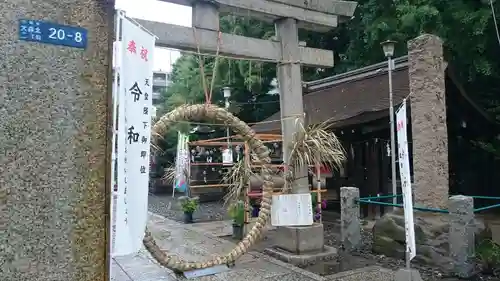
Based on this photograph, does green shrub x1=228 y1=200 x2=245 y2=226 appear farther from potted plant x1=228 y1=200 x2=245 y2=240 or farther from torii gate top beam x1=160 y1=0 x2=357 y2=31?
torii gate top beam x1=160 y1=0 x2=357 y2=31

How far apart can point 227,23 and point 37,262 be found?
45.9ft

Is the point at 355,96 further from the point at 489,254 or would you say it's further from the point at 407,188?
the point at 407,188

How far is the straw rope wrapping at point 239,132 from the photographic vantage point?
450cm

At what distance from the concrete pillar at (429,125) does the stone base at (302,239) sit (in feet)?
6.20

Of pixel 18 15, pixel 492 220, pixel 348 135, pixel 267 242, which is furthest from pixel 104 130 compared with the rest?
pixel 492 220

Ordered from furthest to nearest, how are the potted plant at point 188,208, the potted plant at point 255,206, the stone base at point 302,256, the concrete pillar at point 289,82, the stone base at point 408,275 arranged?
the potted plant at point 188,208 < the potted plant at point 255,206 < the concrete pillar at point 289,82 < the stone base at point 302,256 < the stone base at point 408,275

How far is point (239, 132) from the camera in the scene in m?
5.30

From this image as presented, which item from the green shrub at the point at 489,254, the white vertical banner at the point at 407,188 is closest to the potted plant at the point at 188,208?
the green shrub at the point at 489,254

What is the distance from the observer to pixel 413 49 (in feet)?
23.5

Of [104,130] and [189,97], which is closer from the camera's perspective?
[104,130]

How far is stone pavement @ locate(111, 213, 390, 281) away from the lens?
5789 mm

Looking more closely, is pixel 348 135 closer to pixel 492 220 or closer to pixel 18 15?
pixel 492 220

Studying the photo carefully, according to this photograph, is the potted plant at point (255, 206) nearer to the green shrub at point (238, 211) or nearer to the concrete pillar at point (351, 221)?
the green shrub at point (238, 211)

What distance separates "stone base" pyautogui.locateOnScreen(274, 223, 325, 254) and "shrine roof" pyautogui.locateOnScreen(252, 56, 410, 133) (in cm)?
323
